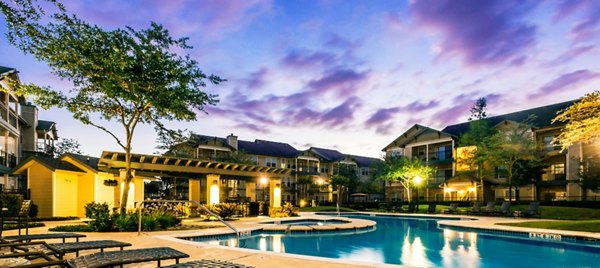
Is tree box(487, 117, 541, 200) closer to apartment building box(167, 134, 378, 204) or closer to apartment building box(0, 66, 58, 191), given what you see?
apartment building box(167, 134, 378, 204)

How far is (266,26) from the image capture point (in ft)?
63.9

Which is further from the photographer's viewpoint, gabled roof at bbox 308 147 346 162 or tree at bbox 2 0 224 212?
gabled roof at bbox 308 147 346 162

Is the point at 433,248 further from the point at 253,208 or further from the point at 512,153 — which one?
the point at 512,153

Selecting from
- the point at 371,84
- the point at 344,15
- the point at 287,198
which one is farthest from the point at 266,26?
the point at 287,198

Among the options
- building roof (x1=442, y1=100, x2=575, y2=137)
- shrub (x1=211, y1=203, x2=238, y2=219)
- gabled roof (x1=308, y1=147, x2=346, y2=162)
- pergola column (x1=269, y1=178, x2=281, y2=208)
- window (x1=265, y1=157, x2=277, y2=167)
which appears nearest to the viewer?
shrub (x1=211, y1=203, x2=238, y2=219)

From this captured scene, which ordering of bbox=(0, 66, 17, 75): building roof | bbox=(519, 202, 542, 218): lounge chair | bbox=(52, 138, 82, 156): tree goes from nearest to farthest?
bbox=(519, 202, 542, 218): lounge chair < bbox=(0, 66, 17, 75): building roof < bbox=(52, 138, 82, 156): tree

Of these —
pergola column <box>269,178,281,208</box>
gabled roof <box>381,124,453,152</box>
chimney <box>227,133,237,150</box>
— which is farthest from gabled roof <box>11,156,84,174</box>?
gabled roof <box>381,124,453,152</box>

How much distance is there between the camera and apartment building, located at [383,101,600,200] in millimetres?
32219

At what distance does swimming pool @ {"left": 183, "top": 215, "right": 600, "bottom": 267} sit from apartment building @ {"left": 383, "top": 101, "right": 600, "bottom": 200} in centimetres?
1818

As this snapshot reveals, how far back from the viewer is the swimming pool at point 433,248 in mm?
10578

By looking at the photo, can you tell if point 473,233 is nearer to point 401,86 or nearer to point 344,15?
point 344,15

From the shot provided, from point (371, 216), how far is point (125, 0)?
73.9 feet

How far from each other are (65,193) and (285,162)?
3675cm

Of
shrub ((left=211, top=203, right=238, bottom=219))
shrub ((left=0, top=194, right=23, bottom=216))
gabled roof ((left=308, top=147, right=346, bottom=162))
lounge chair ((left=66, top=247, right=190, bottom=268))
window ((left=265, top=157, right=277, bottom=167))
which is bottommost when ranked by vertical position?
shrub ((left=211, top=203, right=238, bottom=219))
